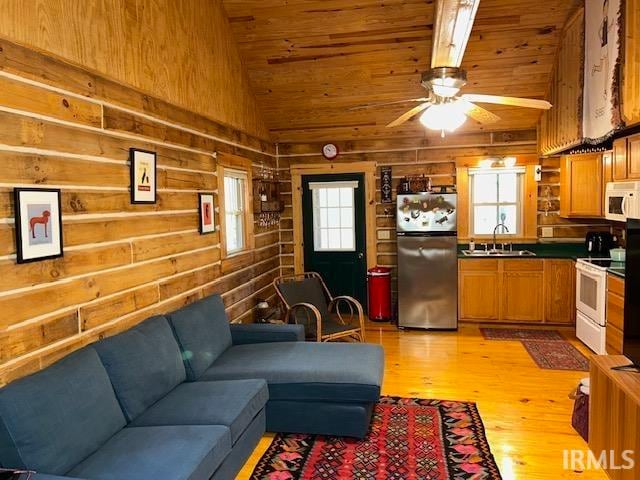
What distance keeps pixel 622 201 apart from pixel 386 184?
2.64 m

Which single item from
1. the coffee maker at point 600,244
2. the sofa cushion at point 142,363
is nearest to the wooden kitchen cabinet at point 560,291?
the coffee maker at point 600,244

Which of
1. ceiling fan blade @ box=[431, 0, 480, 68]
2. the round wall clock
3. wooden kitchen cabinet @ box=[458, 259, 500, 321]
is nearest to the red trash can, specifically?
wooden kitchen cabinet @ box=[458, 259, 500, 321]

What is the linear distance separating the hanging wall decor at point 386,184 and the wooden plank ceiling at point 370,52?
2.20 ft

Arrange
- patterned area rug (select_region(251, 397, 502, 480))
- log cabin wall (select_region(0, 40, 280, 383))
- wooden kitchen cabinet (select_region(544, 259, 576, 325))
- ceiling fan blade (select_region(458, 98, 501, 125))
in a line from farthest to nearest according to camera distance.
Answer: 1. wooden kitchen cabinet (select_region(544, 259, 576, 325))
2. ceiling fan blade (select_region(458, 98, 501, 125))
3. patterned area rug (select_region(251, 397, 502, 480))
4. log cabin wall (select_region(0, 40, 280, 383))

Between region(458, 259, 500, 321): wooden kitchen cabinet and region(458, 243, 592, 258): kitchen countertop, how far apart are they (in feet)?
0.63

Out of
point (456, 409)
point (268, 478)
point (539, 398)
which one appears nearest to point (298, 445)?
point (268, 478)

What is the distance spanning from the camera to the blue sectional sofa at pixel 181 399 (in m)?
1.97

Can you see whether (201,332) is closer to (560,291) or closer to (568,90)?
(568,90)

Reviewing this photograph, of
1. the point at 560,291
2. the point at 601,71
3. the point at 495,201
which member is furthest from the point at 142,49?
the point at 560,291

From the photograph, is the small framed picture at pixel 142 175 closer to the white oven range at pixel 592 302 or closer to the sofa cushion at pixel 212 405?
the sofa cushion at pixel 212 405

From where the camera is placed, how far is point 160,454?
2.12m

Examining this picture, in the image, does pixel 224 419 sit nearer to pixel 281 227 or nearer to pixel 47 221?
pixel 47 221

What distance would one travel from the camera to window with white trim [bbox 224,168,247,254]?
4.79 meters

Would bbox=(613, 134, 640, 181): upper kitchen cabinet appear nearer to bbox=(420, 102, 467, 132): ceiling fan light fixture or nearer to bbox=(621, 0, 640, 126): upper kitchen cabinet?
bbox=(621, 0, 640, 126): upper kitchen cabinet
